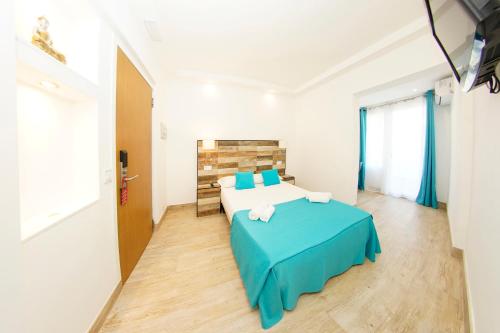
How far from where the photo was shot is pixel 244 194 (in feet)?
9.18

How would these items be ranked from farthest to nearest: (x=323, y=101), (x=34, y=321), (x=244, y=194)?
(x=323, y=101), (x=244, y=194), (x=34, y=321)

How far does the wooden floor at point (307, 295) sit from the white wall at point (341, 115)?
57.5 inches

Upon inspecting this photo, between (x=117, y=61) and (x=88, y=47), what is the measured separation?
234mm

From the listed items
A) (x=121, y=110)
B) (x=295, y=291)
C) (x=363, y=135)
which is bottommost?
(x=295, y=291)

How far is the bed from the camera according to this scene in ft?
3.98

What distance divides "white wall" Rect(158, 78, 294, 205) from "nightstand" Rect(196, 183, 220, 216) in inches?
22.1

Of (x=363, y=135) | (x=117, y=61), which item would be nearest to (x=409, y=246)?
(x=363, y=135)

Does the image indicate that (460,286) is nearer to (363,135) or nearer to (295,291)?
(295,291)

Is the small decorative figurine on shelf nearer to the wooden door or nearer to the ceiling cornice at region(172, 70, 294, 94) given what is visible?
the wooden door

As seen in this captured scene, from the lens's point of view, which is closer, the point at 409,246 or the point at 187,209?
the point at 409,246

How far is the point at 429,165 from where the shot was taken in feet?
11.1

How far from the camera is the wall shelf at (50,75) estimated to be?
0.72 meters

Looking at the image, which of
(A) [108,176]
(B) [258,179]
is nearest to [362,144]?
(B) [258,179]

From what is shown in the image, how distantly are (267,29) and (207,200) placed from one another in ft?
9.46
